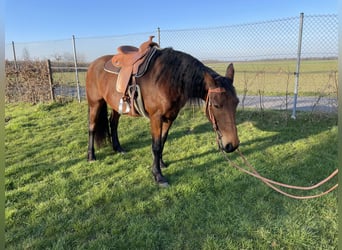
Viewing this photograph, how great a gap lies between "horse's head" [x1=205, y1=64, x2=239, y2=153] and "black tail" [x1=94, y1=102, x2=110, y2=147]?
6.68 feet

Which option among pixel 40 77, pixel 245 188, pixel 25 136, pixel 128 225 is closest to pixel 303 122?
pixel 245 188

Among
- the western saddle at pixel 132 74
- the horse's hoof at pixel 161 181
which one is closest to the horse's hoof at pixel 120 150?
the western saddle at pixel 132 74

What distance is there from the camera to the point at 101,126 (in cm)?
391

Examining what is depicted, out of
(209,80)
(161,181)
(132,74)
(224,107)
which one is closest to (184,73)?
(209,80)

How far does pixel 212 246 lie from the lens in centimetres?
196

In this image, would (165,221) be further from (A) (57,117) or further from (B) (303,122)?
(A) (57,117)

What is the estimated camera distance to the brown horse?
7.76ft

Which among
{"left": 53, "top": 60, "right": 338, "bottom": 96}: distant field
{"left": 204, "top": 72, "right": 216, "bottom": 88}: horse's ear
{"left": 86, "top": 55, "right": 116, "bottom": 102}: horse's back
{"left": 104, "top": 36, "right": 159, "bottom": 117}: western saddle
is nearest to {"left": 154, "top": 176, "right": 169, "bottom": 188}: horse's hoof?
{"left": 104, "top": 36, "right": 159, "bottom": 117}: western saddle

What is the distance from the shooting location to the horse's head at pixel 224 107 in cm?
234

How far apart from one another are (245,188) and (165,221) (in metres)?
1.07

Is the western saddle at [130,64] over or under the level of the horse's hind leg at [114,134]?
over

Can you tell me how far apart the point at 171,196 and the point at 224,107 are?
1129 mm

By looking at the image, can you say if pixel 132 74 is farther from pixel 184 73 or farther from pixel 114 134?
pixel 114 134

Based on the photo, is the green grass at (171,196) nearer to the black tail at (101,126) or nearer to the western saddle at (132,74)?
the black tail at (101,126)
